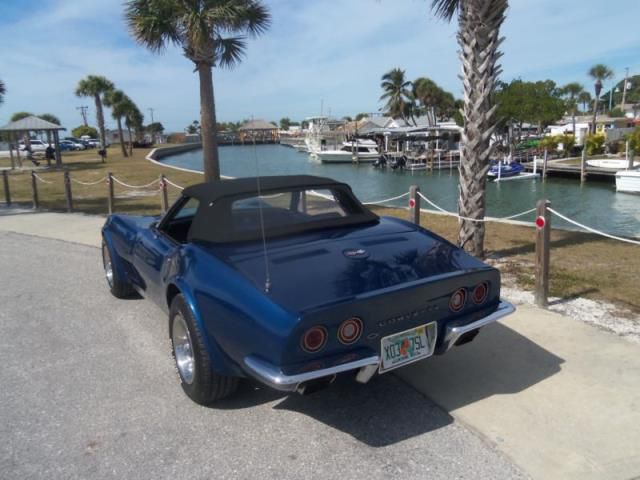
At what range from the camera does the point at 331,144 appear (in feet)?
241

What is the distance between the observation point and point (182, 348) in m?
3.58

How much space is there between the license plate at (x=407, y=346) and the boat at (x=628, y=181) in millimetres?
28951

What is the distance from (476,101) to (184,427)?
18.1ft

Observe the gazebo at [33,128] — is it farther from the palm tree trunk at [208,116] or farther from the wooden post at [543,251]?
the wooden post at [543,251]

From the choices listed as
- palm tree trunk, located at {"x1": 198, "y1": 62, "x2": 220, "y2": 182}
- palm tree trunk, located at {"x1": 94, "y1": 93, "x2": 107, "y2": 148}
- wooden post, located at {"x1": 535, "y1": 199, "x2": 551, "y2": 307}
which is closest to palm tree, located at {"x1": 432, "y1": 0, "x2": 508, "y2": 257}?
wooden post, located at {"x1": 535, "y1": 199, "x2": 551, "y2": 307}

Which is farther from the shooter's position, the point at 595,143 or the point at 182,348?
the point at 595,143

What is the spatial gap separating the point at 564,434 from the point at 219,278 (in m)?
2.17

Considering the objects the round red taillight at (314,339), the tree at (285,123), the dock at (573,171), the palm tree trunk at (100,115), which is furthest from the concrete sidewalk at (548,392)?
the tree at (285,123)

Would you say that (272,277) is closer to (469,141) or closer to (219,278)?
(219,278)

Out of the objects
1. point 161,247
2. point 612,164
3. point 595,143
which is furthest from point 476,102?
point 595,143

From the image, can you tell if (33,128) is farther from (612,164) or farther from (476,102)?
(612,164)

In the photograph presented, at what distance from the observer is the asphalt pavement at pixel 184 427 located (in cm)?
271

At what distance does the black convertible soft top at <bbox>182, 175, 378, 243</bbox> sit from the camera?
354 cm

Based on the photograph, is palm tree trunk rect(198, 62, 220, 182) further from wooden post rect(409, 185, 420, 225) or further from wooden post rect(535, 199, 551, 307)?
wooden post rect(535, 199, 551, 307)
